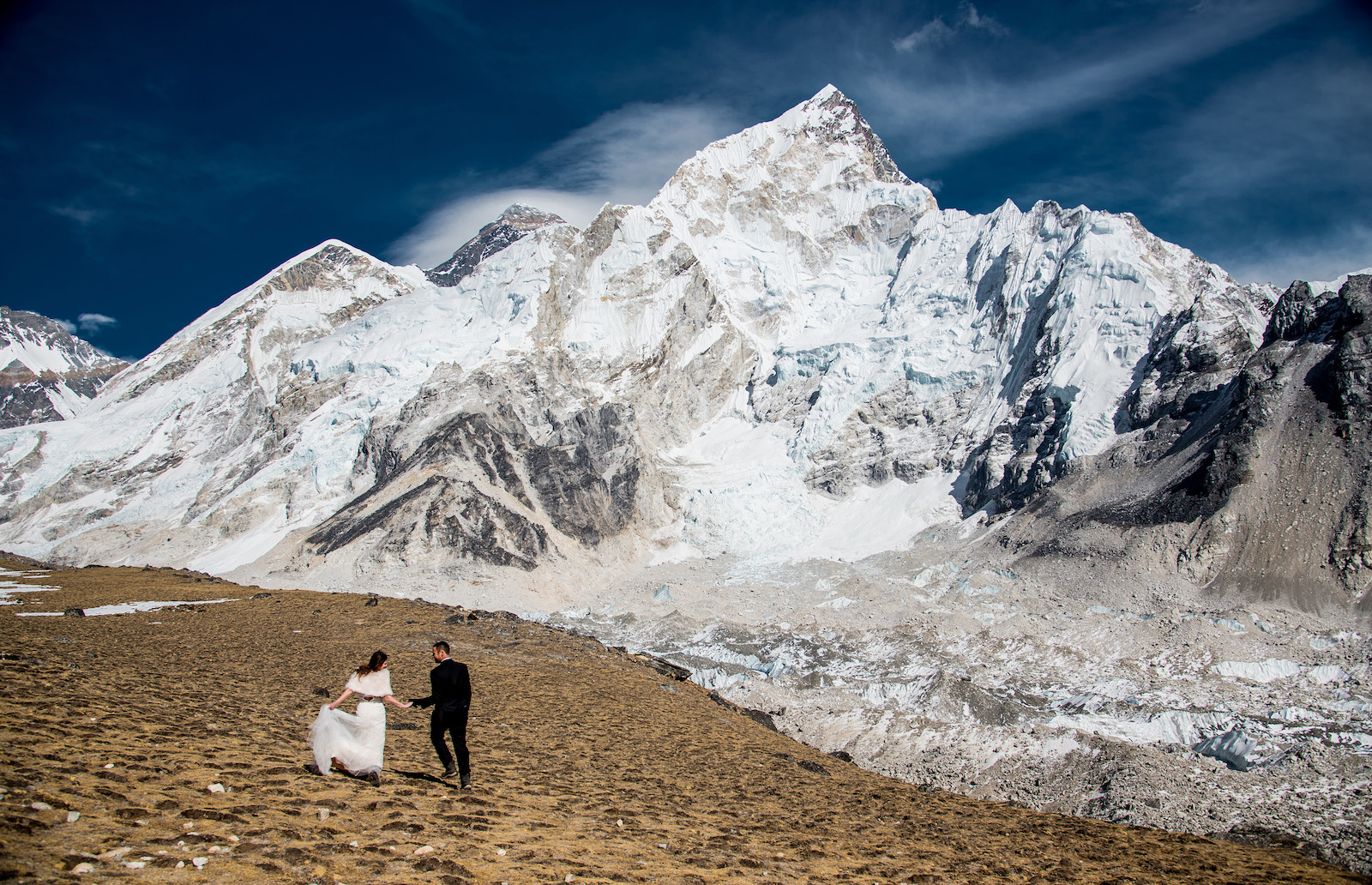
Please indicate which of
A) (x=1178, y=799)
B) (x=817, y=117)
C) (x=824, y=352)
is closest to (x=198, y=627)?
(x=1178, y=799)

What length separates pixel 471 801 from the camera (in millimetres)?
10273

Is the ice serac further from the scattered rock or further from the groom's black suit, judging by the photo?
the groom's black suit

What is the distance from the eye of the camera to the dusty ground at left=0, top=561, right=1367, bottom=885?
719 centimetres

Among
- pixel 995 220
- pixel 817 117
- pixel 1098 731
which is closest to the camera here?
pixel 1098 731

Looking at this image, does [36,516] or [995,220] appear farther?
[995,220]

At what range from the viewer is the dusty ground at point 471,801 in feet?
23.6

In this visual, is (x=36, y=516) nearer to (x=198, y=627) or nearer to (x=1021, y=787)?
(x=198, y=627)

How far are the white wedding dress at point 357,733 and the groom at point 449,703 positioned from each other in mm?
600

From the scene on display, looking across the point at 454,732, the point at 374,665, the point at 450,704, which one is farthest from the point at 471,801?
the point at 374,665

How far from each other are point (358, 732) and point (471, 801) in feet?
6.09

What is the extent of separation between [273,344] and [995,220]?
152263 millimetres

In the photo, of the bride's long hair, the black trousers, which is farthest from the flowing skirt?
the black trousers

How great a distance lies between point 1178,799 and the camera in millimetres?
23891

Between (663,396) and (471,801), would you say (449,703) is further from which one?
(663,396)
